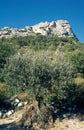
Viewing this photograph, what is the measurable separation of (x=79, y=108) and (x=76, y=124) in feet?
16.9

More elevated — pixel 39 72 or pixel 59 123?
pixel 39 72

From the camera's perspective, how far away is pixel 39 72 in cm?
3250

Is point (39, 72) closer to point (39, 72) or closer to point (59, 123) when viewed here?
point (39, 72)

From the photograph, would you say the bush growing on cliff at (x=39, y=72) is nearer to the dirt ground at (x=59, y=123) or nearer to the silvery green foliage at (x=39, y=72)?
the silvery green foliage at (x=39, y=72)

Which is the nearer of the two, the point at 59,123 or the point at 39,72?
the point at 59,123

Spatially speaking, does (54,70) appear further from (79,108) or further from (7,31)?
(7,31)

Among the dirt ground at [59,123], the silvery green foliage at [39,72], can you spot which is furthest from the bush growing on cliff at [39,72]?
the dirt ground at [59,123]

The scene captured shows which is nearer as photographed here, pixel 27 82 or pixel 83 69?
pixel 27 82

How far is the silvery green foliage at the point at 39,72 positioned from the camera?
3259cm

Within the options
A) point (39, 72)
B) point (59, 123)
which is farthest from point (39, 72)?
point (59, 123)

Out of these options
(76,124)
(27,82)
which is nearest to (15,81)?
(27,82)

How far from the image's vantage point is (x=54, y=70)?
32969mm

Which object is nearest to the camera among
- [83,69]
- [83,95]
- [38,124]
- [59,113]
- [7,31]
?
[38,124]

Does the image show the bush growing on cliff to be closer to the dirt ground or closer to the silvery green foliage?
the silvery green foliage
